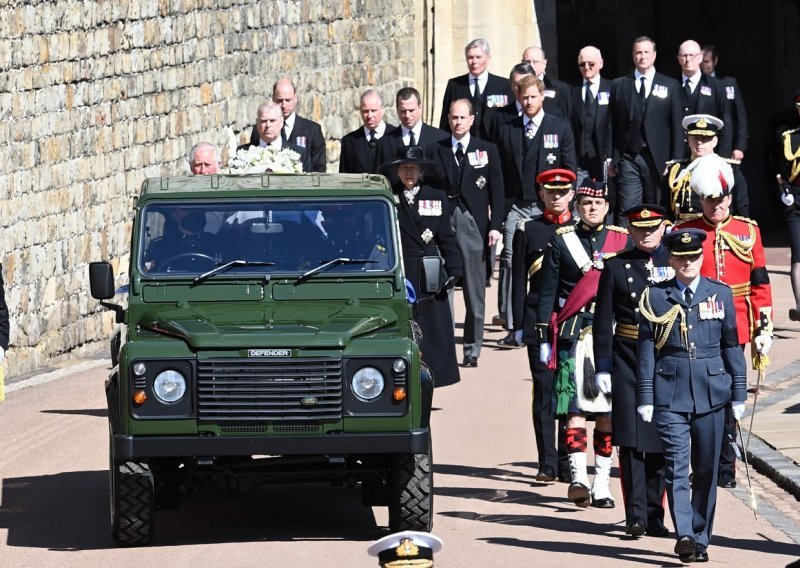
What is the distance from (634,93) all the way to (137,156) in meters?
4.77

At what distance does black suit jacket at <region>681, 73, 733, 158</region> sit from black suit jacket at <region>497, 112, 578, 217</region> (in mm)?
2915

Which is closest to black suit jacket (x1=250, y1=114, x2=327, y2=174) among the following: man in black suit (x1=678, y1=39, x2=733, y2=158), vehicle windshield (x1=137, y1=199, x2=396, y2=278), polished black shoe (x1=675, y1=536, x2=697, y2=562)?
man in black suit (x1=678, y1=39, x2=733, y2=158)

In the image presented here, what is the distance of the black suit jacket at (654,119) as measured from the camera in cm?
2131

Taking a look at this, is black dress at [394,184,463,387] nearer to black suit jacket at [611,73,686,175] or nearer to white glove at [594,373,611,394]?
white glove at [594,373,611,394]

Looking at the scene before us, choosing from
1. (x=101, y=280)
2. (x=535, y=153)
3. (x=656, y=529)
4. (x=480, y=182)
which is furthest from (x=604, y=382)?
(x=535, y=153)

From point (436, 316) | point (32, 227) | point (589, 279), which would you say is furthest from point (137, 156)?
point (589, 279)

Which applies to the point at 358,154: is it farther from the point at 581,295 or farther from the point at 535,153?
the point at 581,295

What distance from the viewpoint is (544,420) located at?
13.6 meters

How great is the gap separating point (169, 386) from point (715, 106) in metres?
11.6

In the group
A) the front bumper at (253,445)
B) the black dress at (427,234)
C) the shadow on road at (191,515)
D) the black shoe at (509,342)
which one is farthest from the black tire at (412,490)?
the black shoe at (509,342)

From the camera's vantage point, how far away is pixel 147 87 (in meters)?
21.9

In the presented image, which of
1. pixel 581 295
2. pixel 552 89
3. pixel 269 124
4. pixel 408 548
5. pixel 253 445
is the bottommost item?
pixel 253 445

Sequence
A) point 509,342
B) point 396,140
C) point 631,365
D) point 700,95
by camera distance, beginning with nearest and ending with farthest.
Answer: point 631,365 < point 396,140 < point 509,342 < point 700,95

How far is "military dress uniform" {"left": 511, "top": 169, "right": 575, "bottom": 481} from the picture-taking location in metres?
13.5
